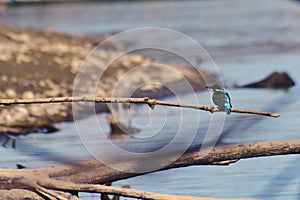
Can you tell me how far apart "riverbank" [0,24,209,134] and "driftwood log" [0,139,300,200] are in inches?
236

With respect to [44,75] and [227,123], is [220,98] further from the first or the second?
[44,75]

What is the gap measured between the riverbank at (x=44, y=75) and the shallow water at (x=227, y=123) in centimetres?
49

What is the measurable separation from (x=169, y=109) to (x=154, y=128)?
133 centimetres

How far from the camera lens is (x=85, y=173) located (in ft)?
26.0

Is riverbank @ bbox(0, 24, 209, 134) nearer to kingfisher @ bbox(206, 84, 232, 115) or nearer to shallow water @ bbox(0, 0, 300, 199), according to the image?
shallow water @ bbox(0, 0, 300, 199)

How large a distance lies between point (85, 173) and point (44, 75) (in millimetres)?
10328

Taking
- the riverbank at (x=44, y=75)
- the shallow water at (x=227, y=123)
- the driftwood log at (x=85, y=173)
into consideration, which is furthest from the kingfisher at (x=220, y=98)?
the riverbank at (x=44, y=75)

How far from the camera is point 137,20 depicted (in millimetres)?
37594

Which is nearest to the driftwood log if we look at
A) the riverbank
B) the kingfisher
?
the kingfisher

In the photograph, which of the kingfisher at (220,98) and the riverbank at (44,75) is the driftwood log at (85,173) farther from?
the riverbank at (44,75)

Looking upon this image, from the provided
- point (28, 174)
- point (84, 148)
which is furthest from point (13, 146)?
point (28, 174)

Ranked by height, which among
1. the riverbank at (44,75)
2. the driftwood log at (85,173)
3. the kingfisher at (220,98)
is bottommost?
the driftwood log at (85,173)

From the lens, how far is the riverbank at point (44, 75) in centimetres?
1498

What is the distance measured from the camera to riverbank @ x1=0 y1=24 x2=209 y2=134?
14984mm
